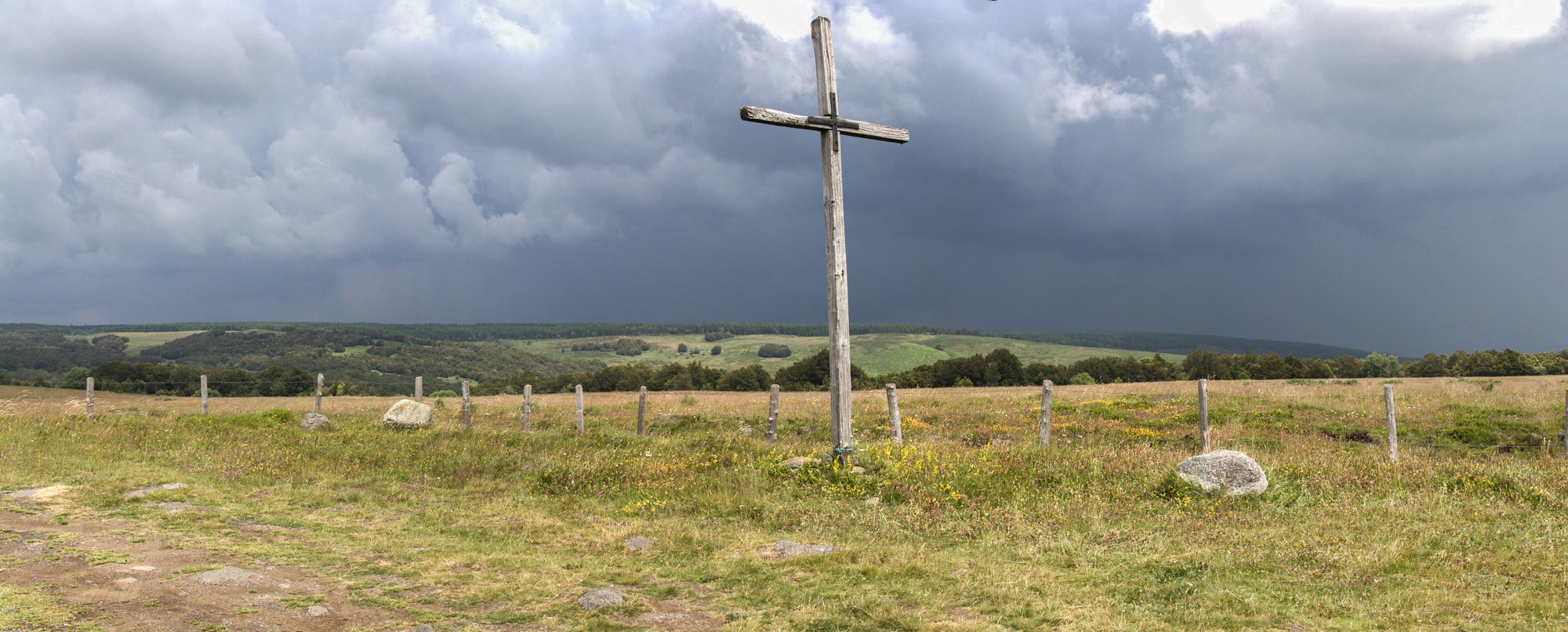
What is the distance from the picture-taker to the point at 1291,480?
12.6m

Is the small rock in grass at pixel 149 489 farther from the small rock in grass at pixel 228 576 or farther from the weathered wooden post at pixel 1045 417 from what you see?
the weathered wooden post at pixel 1045 417

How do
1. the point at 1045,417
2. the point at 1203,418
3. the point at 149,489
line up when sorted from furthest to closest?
the point at 1045,417, the point at 1203,418, the point at 149,489

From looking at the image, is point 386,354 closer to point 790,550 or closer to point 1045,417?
point 1045,417

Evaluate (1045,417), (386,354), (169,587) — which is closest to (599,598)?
(169,587)

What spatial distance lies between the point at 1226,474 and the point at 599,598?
9.80 metres

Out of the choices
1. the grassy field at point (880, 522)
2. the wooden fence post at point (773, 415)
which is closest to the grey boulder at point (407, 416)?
the grassy field at point (880, 522)

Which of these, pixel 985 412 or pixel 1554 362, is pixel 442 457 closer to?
pixel 985 412

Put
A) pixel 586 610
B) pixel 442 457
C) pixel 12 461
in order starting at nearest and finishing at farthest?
pixel 586 610, pixel 12 461, pixel 442 457

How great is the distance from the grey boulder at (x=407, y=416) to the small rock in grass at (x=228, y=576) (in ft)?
59.4

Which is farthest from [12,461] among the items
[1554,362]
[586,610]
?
[1554,362]

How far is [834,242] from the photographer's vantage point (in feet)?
44.6

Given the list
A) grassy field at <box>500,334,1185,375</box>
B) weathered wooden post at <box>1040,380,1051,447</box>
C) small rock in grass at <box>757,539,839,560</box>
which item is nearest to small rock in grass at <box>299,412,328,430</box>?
small rock in grass at <box>757,539,839,560</box>

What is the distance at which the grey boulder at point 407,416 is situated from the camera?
2470 centimetres

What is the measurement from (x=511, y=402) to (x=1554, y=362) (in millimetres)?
70096
